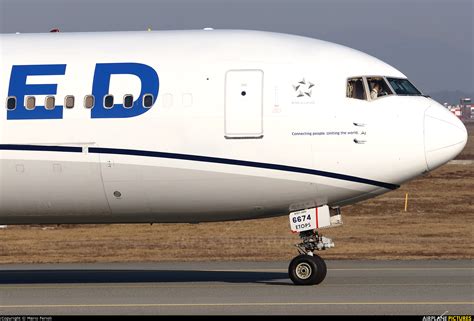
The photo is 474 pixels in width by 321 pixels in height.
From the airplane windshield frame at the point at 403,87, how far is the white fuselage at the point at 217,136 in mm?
174

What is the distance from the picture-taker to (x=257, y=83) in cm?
2580

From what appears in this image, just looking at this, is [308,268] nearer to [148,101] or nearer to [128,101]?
[148,101]

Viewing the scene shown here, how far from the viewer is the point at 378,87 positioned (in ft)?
84.9

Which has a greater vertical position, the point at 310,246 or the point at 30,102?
the point at 30,102

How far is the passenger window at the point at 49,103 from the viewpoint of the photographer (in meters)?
26.3

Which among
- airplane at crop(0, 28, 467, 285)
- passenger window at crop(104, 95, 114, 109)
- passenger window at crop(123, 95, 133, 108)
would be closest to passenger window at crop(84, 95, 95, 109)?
airplane at crop(0, 28, 467, 285)

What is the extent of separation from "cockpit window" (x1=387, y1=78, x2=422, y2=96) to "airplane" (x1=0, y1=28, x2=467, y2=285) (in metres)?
0.03

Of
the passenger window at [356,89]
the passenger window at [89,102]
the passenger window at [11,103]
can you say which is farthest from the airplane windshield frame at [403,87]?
the passenger window at [11,103]

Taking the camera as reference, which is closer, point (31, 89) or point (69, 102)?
point (69, 102)

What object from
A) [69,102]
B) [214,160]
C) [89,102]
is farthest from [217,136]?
[69,102]

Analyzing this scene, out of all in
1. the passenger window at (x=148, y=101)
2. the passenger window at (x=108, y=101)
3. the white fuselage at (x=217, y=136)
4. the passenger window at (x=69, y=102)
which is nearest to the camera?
the white fuselage at (x=217, y=136)

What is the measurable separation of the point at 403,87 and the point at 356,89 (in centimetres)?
115

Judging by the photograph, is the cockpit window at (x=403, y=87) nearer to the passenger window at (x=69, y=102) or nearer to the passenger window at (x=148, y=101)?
the passenger window at (x=148, y=101)

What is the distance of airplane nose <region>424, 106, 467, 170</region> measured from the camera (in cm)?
2511
